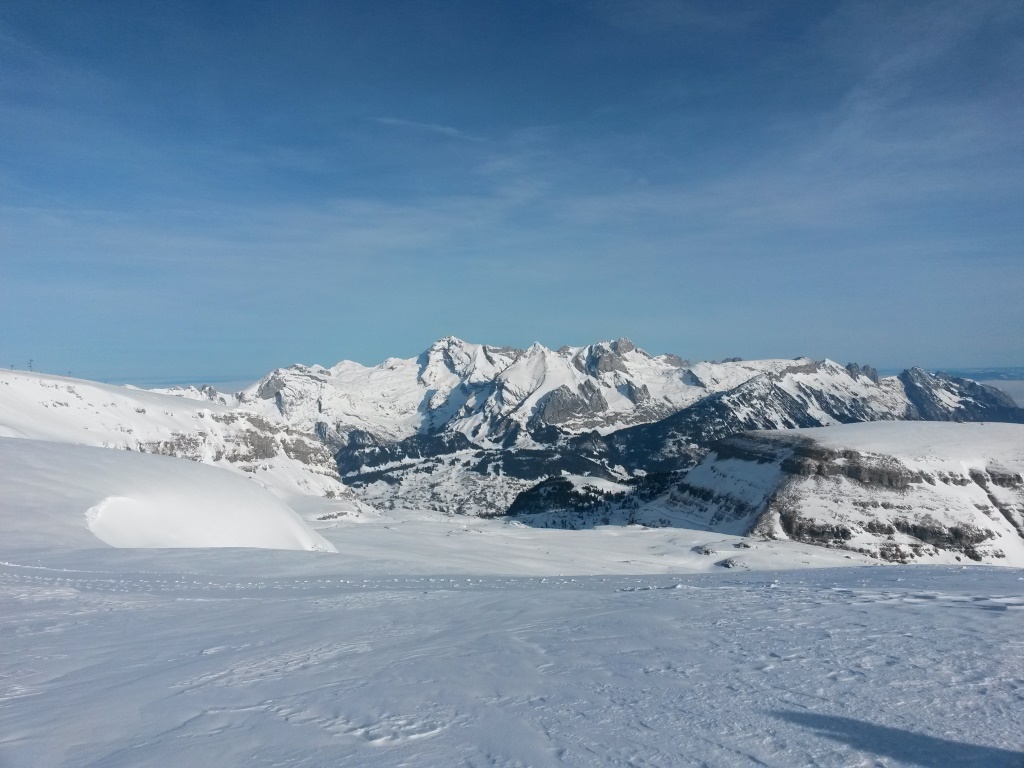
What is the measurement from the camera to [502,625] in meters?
15.5

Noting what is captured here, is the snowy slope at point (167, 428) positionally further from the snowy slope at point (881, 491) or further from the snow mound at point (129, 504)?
the snowy slope at point (881, 491)

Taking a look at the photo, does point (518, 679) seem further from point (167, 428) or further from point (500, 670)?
point (167, 428)

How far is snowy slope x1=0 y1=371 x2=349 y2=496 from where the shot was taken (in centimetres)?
12225

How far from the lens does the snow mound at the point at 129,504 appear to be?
31109 mm

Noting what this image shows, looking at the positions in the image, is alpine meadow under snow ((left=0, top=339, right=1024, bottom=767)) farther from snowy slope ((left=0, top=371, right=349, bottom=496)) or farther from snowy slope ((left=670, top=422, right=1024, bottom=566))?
snowy slope ((left=670, top=422, right=1024, bottom=566))

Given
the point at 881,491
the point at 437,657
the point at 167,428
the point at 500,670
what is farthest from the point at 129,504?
the point at 167,428

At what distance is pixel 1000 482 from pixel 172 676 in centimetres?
14760

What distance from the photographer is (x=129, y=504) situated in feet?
117

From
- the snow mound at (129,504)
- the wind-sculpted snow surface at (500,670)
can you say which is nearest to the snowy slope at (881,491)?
the snow mound at (129,504)

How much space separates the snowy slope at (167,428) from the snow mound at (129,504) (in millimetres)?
64064

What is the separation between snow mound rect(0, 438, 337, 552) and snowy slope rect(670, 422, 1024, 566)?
91292mm

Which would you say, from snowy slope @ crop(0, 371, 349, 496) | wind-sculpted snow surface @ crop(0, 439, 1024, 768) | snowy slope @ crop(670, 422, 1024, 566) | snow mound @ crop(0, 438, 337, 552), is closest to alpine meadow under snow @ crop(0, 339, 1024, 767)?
wind-sculpted snow surface @ crop(0, 439, 1024, 768)

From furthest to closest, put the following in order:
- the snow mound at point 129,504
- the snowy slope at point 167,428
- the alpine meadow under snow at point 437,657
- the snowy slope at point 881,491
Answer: the snowy slope at point 167,428 → the snowy slope at point 881,491 → the snow mound at point 129,504 → the alpine meadow under snow at point 437,657

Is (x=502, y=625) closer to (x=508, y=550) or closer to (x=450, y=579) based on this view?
(x=450, y=579)
